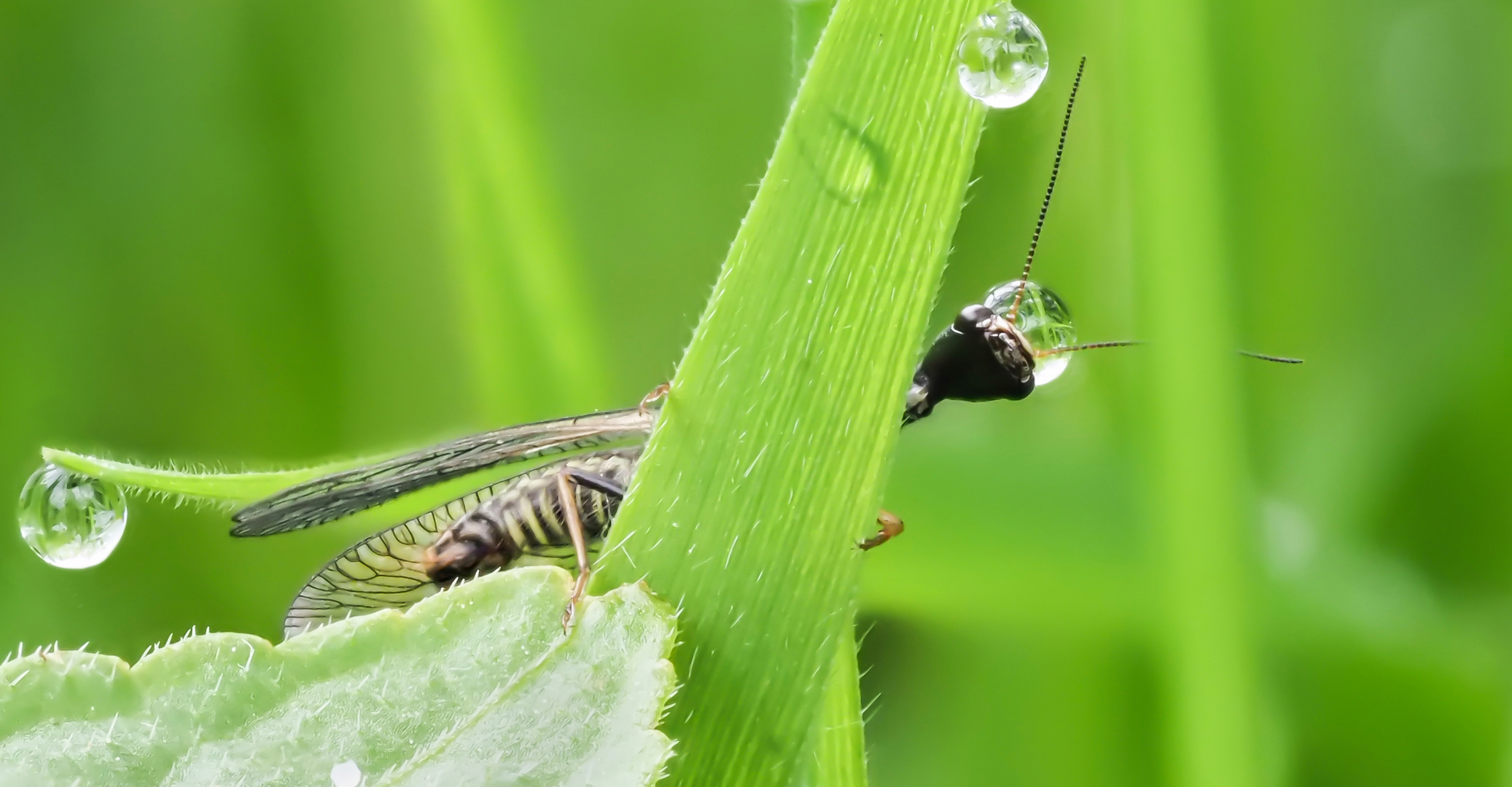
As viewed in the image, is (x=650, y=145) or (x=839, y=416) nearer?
(x=839, y=416)

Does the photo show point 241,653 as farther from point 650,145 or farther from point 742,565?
point 650,145

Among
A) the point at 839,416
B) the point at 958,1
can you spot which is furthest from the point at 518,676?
the point at 958,1

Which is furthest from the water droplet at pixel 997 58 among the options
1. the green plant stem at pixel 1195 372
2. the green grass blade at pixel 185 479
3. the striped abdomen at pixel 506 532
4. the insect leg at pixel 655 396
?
the striped abdomen at pixel 506 532

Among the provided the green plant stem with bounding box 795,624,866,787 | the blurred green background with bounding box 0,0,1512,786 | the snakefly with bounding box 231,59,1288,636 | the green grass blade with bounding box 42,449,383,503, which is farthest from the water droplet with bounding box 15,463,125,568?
the green plant stem with bounding box 795,624,866,787

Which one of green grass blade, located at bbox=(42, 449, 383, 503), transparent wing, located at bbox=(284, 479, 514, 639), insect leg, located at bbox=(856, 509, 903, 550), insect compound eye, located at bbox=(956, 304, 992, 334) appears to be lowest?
transparent wing, located at bbox=(284, 479, 514, 639)

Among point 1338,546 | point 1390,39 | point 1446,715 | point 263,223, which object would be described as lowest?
point 1446,715

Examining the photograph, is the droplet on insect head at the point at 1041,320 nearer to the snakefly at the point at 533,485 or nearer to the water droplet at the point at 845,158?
the snakefly at the point at 533,485

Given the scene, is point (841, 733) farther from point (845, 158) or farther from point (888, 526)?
point (845, 158)

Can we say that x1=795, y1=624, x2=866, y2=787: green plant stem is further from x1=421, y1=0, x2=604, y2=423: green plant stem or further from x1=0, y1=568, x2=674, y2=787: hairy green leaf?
x1=421, y1=0, x2=604, y2=423: green plant stem
